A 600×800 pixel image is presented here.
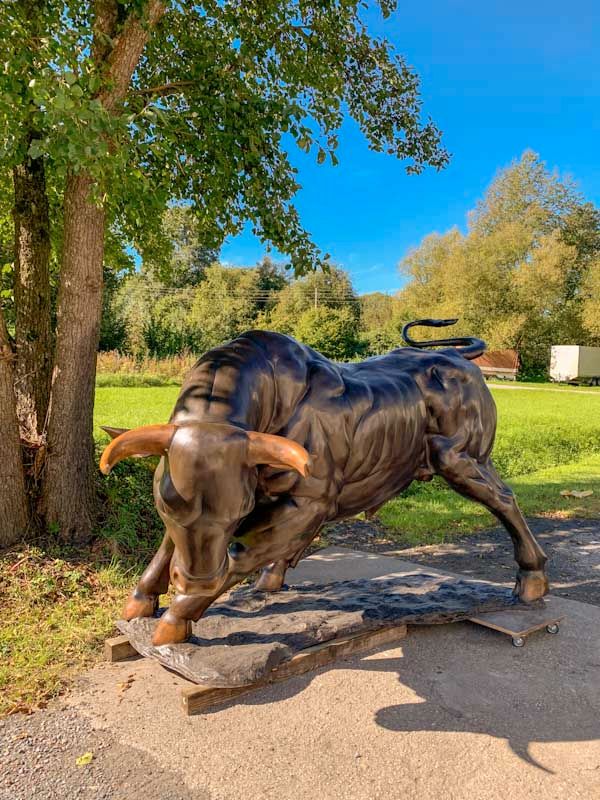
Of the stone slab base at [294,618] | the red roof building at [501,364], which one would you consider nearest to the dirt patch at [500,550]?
the stone slab base at [294,618]

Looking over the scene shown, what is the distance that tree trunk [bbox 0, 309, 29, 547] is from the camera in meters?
4.70

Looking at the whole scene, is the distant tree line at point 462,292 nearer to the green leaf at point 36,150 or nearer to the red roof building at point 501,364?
the red roof building at point 501,364

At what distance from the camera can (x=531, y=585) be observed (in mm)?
4078

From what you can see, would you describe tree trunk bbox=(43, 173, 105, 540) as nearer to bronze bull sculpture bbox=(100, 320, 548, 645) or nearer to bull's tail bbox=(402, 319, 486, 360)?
bronze bull sculpture bbox=(100, 320, 548, 645)

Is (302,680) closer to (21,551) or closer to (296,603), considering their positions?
(296,603)

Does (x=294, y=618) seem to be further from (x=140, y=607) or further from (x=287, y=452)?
(x=287, y=452)

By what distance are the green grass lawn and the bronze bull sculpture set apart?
653 millimetres

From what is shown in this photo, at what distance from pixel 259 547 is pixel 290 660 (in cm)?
72

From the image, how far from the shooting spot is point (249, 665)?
2.91 metres

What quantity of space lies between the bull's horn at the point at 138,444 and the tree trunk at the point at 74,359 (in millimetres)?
2979

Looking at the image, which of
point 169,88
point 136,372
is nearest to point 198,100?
point 169,88

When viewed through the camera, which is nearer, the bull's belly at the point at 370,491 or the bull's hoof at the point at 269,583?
the bull's belly at the point at 370,491

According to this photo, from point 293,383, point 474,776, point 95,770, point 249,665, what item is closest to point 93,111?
point 293,383

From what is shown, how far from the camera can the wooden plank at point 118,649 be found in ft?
11.5
